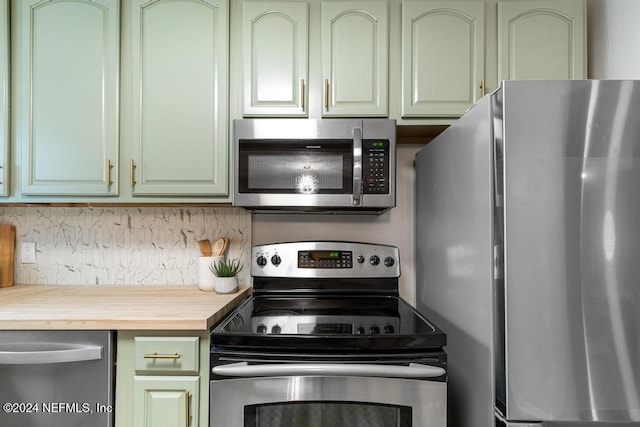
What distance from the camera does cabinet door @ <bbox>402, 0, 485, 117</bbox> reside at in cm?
153

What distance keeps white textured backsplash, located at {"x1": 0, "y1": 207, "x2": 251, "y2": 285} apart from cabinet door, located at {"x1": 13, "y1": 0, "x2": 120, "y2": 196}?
0.35m

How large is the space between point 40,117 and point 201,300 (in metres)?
1.05

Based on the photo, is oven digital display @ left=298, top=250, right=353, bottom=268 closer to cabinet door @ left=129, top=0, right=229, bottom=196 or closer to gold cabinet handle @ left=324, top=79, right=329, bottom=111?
cabinet door @ left=129, top=0, right=229, bottom=196

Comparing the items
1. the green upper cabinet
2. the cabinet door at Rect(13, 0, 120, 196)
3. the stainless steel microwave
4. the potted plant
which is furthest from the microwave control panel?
the green upper cabinet

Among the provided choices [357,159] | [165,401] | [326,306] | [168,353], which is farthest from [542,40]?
[165,401]

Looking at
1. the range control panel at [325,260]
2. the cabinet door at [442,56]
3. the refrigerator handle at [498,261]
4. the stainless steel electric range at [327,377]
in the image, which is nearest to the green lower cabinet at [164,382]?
the stainless steel electric range at [327,377]

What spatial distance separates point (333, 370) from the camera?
1.08 metres

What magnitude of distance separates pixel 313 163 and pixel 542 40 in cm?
107

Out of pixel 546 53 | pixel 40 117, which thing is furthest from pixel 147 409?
pixel 546 53

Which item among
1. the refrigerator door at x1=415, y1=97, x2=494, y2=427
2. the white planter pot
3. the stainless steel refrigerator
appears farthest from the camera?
the white planter pot

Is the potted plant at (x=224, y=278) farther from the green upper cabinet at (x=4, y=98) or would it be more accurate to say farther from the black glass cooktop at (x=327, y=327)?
the green upper cabinet at (x=4, y=98)

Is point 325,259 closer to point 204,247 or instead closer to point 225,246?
point 225,246

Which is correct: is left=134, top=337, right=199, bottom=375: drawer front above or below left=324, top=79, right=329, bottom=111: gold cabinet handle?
below

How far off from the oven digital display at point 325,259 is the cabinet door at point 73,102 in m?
0.89
